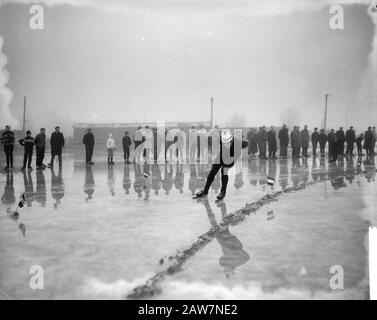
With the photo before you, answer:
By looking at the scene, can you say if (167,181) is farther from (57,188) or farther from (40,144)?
(40,144)

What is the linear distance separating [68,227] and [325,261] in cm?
424

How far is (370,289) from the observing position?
14.3 feet

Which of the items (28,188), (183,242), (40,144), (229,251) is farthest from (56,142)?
(229,251)

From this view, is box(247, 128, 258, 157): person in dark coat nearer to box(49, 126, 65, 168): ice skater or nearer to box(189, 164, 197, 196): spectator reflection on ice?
box(189, 164, 197, 196): spectator reflection on ice

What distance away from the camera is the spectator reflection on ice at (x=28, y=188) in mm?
9677

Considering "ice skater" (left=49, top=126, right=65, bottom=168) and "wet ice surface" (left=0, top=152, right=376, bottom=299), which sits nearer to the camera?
"wet ice surface" (left=0, top=152, right=376, bottom=299)

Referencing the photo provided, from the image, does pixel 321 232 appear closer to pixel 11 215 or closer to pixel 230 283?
pixel 230 283

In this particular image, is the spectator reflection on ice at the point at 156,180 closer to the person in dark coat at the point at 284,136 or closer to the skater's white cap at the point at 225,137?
the skater's white cap at the point at 225,137

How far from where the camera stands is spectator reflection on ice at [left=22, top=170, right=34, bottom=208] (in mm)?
9677

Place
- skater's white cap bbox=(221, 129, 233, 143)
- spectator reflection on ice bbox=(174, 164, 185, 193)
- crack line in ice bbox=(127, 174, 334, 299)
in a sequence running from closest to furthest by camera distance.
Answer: crack line in ice bbox=(127, 174, 334, 299)
skater's white cap bbox=(221, 129, 233, 143)
spectator reflection on ice bbox=(174, 164, 185, 193)

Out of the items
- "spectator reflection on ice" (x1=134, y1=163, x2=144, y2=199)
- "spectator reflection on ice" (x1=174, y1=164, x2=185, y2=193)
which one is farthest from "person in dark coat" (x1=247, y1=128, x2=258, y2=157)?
"spectator reflection on ice" (x1=134, y1=163, x2=144, y2=199)

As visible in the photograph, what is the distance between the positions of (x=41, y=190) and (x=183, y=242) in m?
6.68

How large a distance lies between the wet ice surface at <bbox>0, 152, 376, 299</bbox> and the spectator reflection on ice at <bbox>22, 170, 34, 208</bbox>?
123 millimetres

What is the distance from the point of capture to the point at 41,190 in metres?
11.3
